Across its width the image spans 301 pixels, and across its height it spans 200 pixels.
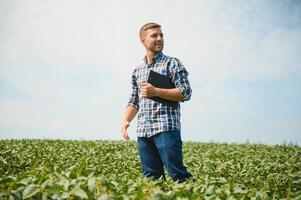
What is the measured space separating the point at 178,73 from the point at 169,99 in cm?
31

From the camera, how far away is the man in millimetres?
3805

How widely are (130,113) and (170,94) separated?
2.82 ft

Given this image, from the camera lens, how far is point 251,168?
7.78 metres

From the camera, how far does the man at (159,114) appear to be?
12.5ft

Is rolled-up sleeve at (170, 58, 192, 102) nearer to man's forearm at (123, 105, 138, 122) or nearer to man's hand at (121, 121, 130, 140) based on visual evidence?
man's forearm at (123, 105, 138, 122)

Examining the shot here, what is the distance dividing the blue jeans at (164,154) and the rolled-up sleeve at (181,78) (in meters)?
0.46

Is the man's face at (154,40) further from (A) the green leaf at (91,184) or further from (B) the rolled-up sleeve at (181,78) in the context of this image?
(A) the green leaf at (91,184)

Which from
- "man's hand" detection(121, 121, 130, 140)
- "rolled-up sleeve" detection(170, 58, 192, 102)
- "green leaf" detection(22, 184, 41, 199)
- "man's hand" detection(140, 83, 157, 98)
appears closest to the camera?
"green leaf" detection(22, 184, 41, 199)

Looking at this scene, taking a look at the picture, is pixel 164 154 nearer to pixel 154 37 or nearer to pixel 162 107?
pixel 162 107

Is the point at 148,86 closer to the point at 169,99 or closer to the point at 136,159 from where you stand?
the point at 169,99

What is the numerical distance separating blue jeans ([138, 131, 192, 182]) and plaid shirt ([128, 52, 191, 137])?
8cm

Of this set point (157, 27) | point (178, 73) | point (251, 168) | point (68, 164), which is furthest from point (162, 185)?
point (68, 164)

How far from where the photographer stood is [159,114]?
3.94 m

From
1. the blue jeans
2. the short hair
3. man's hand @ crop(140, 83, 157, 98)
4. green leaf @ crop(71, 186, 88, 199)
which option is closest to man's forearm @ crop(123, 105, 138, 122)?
the blue jeans
